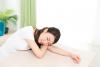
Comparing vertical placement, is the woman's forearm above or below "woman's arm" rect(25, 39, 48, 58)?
below

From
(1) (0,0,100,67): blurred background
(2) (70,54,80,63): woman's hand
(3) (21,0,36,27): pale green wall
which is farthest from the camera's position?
(3) (21,0,36,27): pale green wall

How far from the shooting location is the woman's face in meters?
1.60

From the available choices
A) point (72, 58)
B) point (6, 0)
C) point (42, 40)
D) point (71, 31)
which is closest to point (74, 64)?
point (72, 58)

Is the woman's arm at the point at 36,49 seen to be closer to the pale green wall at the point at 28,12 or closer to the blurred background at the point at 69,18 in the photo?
the blurred background at the point at 69,18

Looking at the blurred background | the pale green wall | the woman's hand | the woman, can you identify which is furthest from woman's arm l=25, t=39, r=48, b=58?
the pale green wall

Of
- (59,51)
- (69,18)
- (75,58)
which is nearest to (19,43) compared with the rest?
(59,51)

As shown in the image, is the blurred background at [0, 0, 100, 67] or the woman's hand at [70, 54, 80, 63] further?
the blurred background at [0, 0, 100, 67]

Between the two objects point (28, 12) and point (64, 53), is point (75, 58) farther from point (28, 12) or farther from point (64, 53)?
point (28, 12)

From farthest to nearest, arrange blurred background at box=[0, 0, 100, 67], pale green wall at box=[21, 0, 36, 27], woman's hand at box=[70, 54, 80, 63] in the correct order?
pale green wall at box=[21, 0, 36, 27]
blurred background at box=[0, 0, 100, 67]
woman's hand at box=[70, 54, 80, 63]

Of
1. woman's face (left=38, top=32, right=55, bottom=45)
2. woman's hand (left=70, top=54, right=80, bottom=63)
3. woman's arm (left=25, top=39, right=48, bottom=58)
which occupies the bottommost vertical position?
woman's hand (left=70, top=54, right=80, bottom=63)

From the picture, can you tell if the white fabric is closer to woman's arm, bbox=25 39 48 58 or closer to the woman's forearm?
woman's arm, bbox=25 39 48 58

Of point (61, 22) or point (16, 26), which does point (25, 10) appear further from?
point (61, 22)

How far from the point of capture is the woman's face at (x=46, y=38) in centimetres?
160

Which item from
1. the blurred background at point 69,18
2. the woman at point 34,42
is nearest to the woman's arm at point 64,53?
the woman at point 34,42
